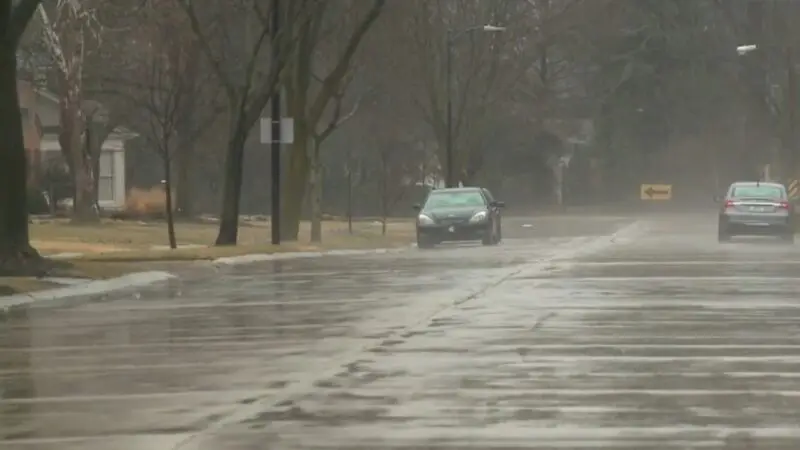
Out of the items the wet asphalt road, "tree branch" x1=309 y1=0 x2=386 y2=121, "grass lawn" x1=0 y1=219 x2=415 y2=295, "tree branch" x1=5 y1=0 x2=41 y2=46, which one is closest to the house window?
"grass lawn" x1=0 y1=219 x2=415 y2=295

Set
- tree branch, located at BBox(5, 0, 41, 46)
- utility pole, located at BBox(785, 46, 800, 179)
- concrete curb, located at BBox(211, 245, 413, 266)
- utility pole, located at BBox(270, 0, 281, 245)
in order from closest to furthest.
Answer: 1. tree branch, located at BBox(5, 0, 41, 46)
2. concrete curb, located at BBox(211, 245, 413, 266)
3. utility pole, located at BBox(270, 0, 281, 245)
4. utility pole, located at BBox(785, 46, 800, 179)

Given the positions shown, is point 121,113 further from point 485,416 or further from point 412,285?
point 485,416

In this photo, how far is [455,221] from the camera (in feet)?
153

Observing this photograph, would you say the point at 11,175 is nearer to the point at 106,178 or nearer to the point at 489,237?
the point at 489,237

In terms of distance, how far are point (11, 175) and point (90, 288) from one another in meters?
2.65

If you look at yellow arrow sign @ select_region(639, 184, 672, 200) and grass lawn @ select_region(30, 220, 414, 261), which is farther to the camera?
yellow arrow sign @ select_region(639, 184, 672, 200)

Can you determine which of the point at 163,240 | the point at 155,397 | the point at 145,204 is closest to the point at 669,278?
the point at 155,397

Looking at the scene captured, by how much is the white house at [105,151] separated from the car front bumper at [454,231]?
2639cm

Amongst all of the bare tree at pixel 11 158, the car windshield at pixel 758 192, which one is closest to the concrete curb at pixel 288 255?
the bare tree at pixel 11 158

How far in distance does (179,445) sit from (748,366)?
6.11 metres

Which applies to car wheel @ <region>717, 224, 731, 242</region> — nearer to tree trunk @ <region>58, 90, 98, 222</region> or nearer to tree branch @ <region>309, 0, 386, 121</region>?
tree branch @ <region>309, 0, 386, 121</region>

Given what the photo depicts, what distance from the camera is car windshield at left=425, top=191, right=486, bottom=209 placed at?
156ft

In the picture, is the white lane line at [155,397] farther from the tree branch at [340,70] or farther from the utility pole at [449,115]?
the utility pole at [449,115]

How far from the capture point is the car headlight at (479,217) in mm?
46656
